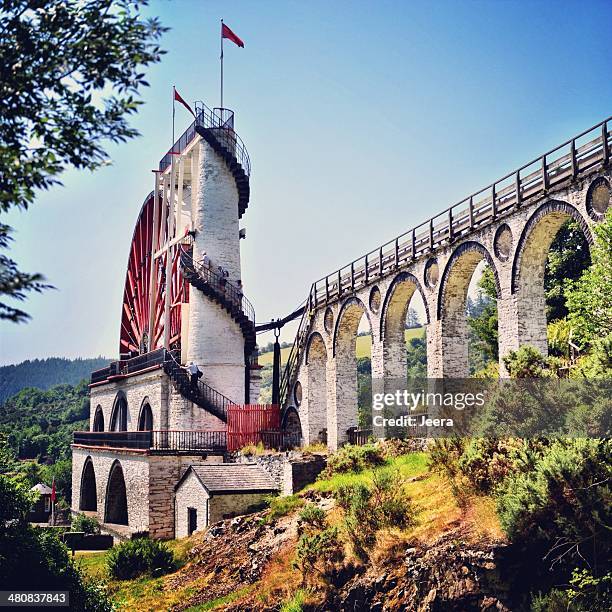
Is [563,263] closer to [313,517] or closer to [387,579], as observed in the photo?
[313,517]

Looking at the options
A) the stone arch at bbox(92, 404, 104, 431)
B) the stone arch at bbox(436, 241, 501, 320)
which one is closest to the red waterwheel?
the stone arch at bbox(92, 404, 104, 431)

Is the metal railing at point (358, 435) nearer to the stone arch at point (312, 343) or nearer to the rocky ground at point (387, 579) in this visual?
the stone arch at point (312, 343)

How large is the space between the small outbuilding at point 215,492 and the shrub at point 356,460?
7.68 ft

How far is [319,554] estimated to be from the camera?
48.5 ft

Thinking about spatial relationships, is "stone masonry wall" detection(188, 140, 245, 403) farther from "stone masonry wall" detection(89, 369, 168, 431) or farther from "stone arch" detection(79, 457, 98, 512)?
"stone arch" detection(79, 457, 98, 512)

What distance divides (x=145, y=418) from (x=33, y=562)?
17073 mm

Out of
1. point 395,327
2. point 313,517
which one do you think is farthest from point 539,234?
point 313,517

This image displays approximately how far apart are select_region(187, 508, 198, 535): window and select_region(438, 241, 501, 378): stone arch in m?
8.57

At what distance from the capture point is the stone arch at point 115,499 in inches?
1238

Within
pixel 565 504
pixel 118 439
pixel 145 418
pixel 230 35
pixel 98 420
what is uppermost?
pixel 230 35

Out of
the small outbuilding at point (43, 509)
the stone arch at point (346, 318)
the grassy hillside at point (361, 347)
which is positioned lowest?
the small outbuilding at point (43, 509)

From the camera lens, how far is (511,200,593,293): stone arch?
17.5 metres

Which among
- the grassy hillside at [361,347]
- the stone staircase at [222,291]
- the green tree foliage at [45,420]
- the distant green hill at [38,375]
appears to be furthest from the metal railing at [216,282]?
the distant green hill at [38,375]

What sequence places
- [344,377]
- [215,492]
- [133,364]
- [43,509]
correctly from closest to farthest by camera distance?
[215,492] < [344,377] < [133,364] < [43,509]
